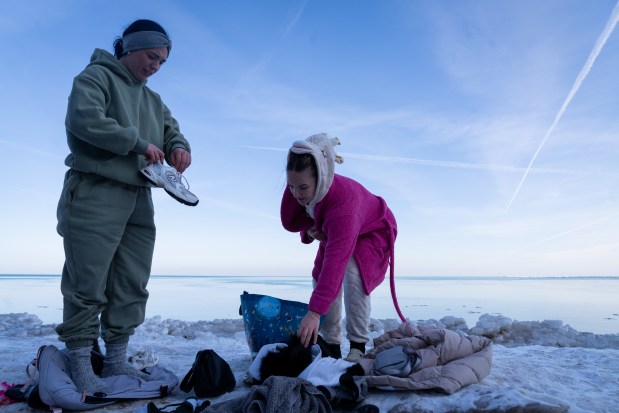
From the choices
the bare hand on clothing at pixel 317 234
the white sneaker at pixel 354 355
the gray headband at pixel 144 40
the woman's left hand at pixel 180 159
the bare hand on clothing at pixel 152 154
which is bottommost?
the white sneaker at pixel 354 355

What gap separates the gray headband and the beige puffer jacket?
2.20 m

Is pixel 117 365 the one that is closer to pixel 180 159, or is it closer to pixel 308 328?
pixel 308 328

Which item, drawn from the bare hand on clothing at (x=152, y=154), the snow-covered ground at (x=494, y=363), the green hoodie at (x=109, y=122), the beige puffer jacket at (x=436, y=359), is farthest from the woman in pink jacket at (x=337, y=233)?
the green hoodie at (x=109, y=122)

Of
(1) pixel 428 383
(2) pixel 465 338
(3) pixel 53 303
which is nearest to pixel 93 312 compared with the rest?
(1) pixel 428 383

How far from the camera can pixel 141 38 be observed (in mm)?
2635

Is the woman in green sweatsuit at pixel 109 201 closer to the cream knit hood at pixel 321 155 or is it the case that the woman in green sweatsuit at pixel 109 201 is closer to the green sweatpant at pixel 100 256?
the green sweatpant at pixel 100 256

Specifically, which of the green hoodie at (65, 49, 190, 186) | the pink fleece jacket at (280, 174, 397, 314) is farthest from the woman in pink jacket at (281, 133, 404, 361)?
the green hoodie at (65, 49, 190, 186)

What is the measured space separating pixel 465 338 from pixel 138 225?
6.82 feet

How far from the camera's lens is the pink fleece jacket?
2643 mm

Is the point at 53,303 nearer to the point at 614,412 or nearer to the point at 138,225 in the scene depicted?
the point at 138,225

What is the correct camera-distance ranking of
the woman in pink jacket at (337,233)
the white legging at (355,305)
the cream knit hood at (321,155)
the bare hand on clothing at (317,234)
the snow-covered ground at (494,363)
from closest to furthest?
1. the snow-covered ground at (494,363)
2. the woman in pink jacket at (337,233)
3. the cream knit hood at (321,155)
4. the white legging at (355,305)
5. the bare hand on clothing at (317,234)

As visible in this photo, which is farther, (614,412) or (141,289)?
(141,289)

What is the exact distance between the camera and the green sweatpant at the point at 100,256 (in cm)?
240

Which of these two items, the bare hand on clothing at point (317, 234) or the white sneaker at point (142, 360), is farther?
the bare hand on clothing at point (317, 234)
